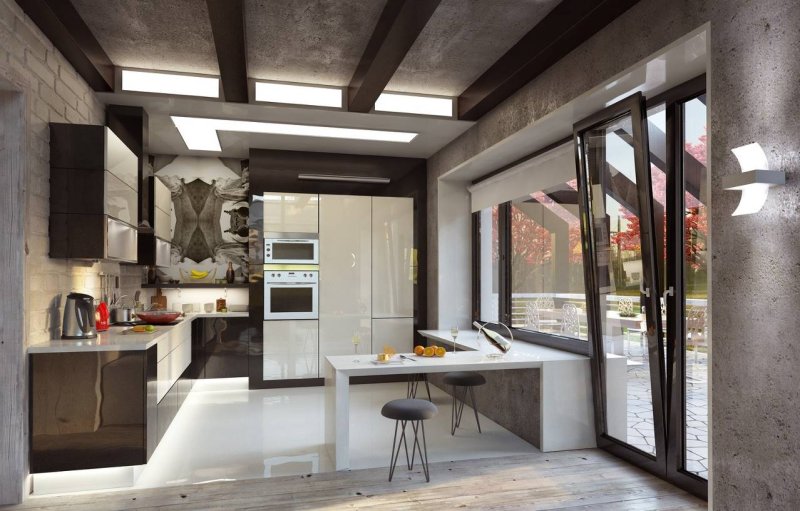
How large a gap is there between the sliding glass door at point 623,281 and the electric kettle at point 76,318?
3.45m

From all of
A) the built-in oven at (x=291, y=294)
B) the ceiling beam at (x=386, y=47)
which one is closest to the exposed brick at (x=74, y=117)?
the ceiling beam at (x=386, y=47)

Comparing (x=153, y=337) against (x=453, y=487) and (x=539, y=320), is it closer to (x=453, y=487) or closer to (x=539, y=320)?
(x=453, y=487)

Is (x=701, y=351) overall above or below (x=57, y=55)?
below

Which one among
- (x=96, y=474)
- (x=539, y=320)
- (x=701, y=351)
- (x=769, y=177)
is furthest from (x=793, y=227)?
(x=96, y=474)

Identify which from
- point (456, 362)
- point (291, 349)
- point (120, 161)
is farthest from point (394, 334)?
point (120, 161)

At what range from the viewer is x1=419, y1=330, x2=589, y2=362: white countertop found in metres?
4.18

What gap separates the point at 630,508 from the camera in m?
3.01

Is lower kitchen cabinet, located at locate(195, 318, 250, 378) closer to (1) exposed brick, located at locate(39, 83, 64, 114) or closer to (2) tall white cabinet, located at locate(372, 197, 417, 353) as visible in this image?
(2) tall white cabinet, located at locate(372, 197, 417, 353)

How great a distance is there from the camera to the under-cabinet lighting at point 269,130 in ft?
16.9

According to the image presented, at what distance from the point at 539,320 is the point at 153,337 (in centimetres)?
317

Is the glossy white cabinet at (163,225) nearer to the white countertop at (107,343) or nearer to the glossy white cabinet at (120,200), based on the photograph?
the glossy white cabinet at (120,200)

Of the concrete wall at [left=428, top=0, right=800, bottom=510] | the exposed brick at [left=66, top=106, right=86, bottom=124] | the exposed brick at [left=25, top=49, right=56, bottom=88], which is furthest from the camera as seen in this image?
the exposed brick at [left=66, top=106, right=86, bottom=124]

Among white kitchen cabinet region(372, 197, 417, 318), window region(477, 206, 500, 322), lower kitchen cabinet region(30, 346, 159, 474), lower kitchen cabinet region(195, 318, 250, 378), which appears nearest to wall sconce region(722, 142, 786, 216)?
lower kitchen cabinet region(30, 346, 159, 474)

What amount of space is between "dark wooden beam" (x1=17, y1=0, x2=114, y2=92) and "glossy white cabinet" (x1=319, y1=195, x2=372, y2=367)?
2759 millimetres
